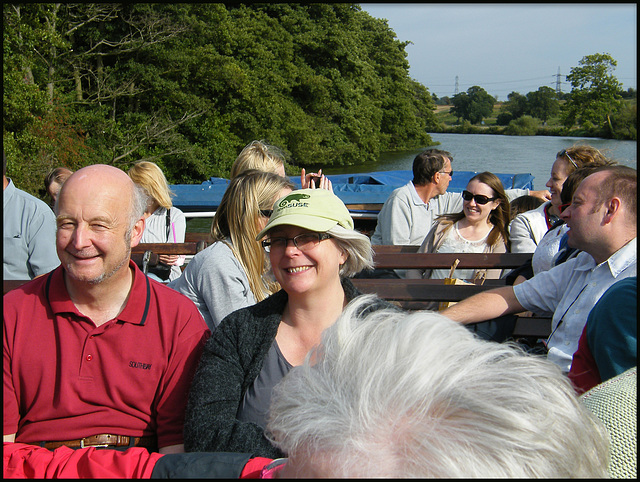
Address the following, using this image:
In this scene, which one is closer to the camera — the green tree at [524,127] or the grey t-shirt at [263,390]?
the grey t-shirt at [263,390]

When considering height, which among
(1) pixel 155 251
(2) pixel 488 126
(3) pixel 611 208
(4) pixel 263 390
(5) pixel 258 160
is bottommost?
(4) pixel 263 390

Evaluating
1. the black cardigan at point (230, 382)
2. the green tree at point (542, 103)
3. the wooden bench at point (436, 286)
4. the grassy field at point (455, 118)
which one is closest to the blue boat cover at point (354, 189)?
the wooden bench at point (436, 286)

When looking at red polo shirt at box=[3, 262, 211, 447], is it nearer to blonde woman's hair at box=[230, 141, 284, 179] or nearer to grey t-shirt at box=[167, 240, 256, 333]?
grey t-shirt at box=[167, 240, 256, 333]

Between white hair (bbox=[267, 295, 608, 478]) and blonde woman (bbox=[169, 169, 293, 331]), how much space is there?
1392mm

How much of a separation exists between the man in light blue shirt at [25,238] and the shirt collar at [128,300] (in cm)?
138

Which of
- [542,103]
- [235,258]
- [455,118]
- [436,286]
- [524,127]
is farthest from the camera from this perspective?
[455,118]

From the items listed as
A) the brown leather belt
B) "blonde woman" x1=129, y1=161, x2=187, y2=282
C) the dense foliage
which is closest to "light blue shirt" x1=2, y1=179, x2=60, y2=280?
"blonde woman" x1=129, y1=161, x2=187, y2=282

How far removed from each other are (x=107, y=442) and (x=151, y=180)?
262 centimetres

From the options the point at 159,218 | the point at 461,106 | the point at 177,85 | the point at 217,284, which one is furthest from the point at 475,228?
the point at 461,106

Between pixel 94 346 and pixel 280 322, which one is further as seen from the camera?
pixel 280 322

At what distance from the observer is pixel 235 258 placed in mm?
2396

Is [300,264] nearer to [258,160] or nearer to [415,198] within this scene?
[258,160]

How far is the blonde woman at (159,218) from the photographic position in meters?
3.87

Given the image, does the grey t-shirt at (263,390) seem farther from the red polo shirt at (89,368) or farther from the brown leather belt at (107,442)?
the brown leather belt at (107,442)
